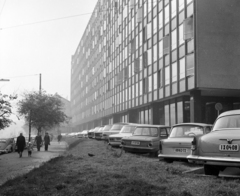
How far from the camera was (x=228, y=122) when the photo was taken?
26.6 feet

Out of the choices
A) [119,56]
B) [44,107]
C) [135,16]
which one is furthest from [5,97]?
[119,56]

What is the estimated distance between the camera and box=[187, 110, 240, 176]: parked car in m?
7.33

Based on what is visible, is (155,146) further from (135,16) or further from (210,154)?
(135,16)

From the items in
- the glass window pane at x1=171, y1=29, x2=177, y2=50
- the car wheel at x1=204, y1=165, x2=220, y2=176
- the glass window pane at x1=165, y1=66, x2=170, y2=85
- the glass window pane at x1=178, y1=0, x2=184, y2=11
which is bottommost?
the car wheel at x1=204, y1=165, x2=220, y2=176

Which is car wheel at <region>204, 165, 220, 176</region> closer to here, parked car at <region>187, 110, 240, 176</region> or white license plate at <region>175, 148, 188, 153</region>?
parked car at <region>187, 110, 240, 176</region>

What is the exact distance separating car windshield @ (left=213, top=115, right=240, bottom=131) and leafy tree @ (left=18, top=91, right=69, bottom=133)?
35.4 metres

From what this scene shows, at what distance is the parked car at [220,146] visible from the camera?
7328 millimetres

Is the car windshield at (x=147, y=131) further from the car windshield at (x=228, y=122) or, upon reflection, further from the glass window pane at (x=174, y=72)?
the glass window pane at (x=174, y=72)

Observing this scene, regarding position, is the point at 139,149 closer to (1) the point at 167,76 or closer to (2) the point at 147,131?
(2) the point at 147,131

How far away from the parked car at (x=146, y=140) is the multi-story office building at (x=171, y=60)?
7.70 metres

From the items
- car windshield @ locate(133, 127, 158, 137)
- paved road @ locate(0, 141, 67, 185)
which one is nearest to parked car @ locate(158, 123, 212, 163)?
car windshield @ locate(133, 127, 158, 137)

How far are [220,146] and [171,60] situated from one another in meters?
24.4

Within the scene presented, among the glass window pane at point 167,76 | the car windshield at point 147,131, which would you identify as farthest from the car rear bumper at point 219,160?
the glass window pane at point 167,76

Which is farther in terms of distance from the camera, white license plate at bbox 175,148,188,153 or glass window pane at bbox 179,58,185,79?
glass window pane at bbox 179,58,185,79
